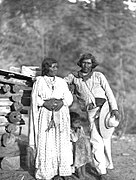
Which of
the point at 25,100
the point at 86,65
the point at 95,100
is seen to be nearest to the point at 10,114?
the point at 25,100

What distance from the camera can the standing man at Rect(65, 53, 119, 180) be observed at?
6.23 meters

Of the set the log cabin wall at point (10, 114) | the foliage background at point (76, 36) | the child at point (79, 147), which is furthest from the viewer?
the foliage background at point (76, 36)

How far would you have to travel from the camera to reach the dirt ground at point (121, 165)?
6.79m

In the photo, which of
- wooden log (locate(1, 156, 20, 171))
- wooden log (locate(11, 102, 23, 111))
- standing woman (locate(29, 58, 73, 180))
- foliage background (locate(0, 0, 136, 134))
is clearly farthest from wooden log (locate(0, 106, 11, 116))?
foliage background (locate(0, 0, 136, 134))

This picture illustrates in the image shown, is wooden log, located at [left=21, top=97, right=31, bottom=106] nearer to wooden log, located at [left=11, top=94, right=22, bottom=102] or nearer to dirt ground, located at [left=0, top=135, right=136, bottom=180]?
wooden log, located at [left=11, top=94, right=22, bottom=102]

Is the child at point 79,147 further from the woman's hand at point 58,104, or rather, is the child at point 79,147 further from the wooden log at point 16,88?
the wooden log at point 16,88

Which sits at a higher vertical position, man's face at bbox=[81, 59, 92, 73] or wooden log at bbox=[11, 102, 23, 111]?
man's face at bbox=[81, 59, 92, 73]

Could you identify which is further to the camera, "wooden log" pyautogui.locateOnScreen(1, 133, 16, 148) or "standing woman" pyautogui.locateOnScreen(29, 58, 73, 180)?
"wooden log" pyautogui.locateOnScreen(1, 133, 16, 148)

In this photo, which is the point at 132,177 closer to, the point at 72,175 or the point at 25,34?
the point at 72,175

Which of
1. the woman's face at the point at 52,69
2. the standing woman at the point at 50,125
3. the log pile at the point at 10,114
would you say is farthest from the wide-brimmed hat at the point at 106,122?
the log pile at the point at 10,114

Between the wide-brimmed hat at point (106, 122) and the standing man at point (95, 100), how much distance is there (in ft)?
0.14

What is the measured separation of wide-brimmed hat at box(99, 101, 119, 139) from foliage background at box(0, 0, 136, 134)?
923 centimetres

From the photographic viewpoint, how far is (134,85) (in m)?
16.8

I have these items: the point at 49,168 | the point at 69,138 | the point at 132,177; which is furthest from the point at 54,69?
the point at 132,177
